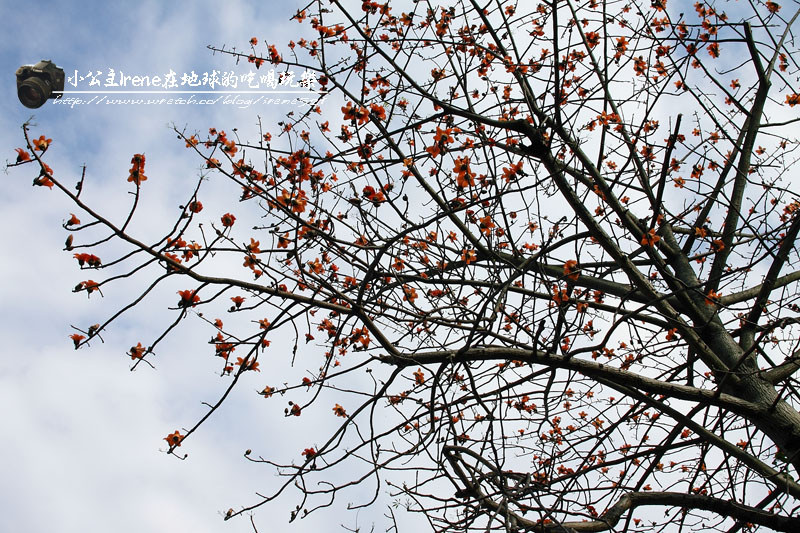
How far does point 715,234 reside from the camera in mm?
4633

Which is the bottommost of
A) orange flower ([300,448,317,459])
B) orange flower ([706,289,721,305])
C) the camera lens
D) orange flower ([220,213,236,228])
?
orange flower ([300,448,317,459])

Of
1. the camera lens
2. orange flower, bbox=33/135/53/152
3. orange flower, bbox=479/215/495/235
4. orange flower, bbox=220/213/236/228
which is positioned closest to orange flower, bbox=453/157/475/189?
orange flower, bbox=479/215/495/235

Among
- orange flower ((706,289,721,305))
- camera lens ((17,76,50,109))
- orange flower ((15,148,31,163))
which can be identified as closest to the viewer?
orange flower ((15,148,31,163))

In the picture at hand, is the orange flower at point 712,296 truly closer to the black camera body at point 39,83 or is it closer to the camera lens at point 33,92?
the black camera body at point 39,83

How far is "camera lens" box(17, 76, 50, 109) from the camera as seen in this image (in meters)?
5.02

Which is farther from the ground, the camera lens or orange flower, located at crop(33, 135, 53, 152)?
the camera lens

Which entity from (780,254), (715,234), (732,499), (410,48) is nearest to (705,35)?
(715,234)

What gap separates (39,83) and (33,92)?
121mm

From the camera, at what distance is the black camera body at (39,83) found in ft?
16.6

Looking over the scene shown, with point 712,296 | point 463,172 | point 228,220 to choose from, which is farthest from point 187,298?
point 712,296

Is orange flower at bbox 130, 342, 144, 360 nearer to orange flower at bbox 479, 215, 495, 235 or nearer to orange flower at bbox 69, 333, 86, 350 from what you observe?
orange flower at bbox 69, 333, 86, 350

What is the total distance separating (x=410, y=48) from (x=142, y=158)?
2.23 m

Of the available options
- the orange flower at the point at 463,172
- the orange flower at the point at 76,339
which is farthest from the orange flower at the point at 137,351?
the orange flower at the point at 463,172

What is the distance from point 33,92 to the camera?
5.08m
